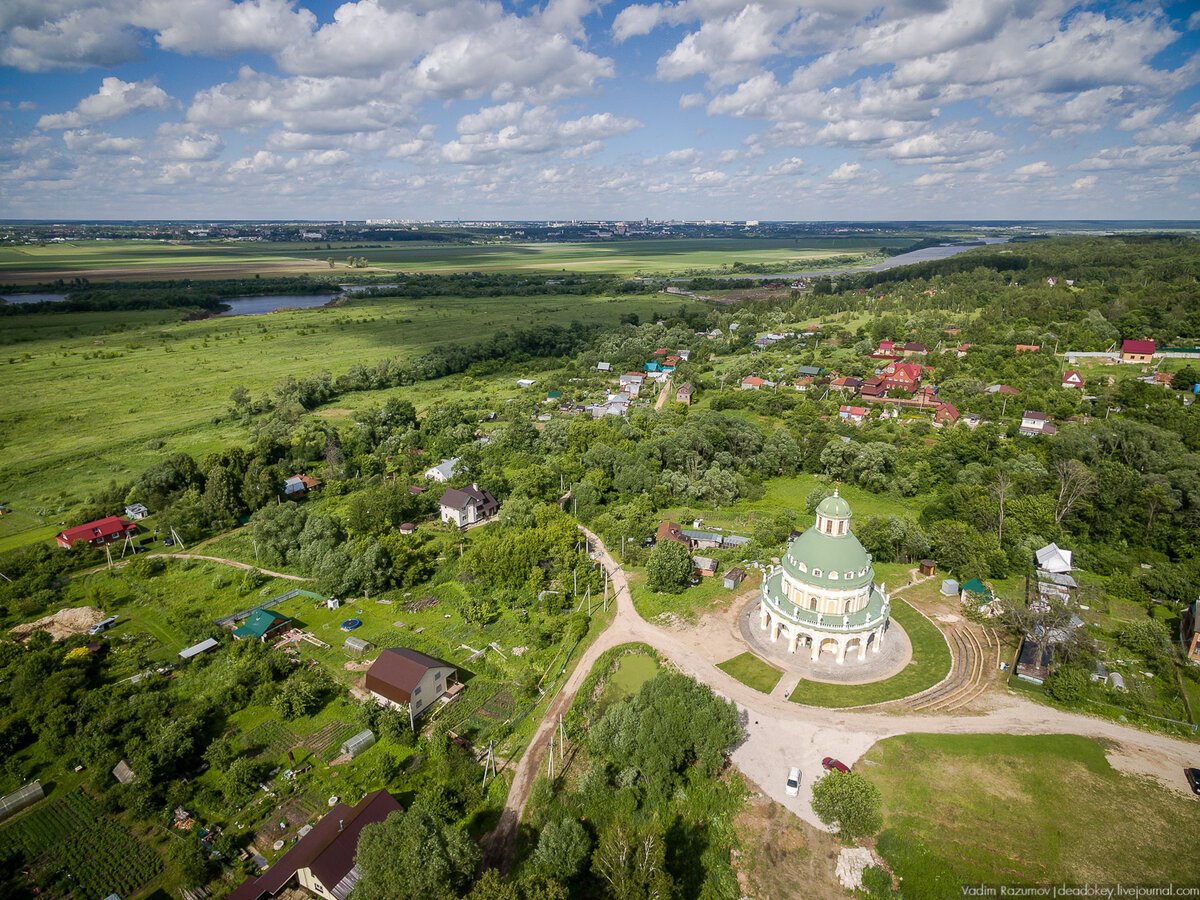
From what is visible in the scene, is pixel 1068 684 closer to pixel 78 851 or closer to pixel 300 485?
pixel 78 851

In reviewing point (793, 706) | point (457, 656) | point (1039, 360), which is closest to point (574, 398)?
point (457, 656)

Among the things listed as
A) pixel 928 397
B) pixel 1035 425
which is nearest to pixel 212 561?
pixel 1035 425

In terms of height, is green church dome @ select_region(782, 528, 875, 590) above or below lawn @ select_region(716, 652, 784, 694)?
above

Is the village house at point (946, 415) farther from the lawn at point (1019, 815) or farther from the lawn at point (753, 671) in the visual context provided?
the lawn at point (753, 671)

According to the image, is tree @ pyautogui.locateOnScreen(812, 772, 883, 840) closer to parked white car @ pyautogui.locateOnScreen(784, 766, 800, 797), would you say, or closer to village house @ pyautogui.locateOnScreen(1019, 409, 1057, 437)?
parked white car @ pyautogui.locateOnScreen(784, 766, 800, 797)

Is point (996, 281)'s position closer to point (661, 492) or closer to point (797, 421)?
→ point (797, 421)

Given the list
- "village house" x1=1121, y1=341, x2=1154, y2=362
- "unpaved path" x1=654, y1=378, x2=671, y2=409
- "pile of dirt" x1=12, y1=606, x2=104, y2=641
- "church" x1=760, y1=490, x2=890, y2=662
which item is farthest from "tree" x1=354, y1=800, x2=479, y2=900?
"village house" x1=1121, y1=341, x2=1154, y2=362
